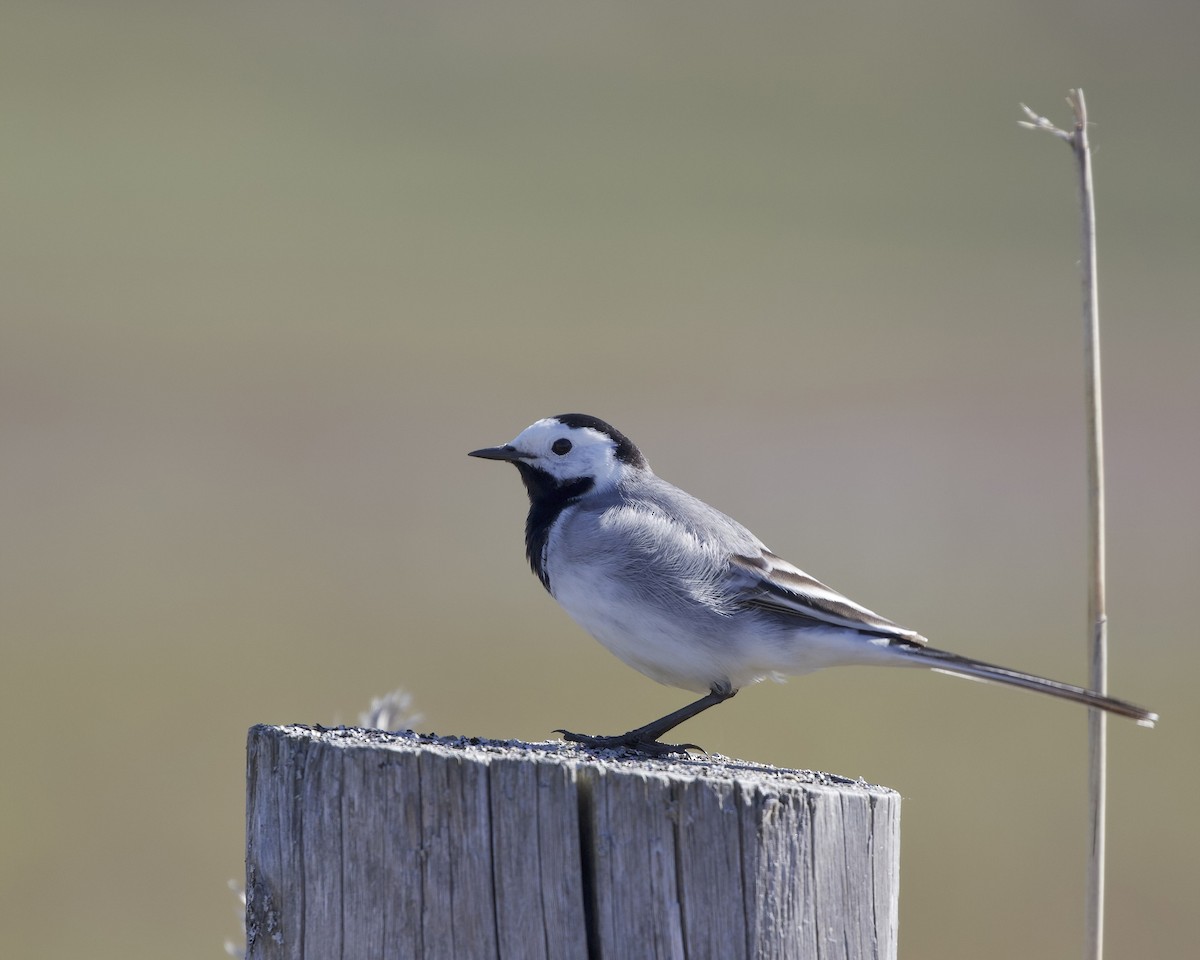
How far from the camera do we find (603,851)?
3.26 metres

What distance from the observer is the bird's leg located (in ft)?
16.5

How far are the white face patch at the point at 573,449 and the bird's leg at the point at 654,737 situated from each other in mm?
1095

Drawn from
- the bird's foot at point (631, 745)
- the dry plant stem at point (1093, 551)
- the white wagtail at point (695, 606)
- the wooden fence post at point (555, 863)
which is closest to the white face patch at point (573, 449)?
the white wagtail at point (695, 606)

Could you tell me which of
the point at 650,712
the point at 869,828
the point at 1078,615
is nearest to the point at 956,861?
the point at 650,712

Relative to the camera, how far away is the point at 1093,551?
4367 millimetres

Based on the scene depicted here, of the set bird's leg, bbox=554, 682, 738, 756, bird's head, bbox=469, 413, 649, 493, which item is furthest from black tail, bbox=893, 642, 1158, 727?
bird's head, bbox=469, 413, 649, 493

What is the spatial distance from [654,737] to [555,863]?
213 cm

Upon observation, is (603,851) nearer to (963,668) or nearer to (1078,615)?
(963,668)

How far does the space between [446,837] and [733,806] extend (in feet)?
2.09

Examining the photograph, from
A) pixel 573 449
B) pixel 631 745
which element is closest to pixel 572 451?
pixel 573 449

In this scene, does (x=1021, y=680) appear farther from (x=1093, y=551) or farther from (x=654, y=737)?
(x=654, y=737)

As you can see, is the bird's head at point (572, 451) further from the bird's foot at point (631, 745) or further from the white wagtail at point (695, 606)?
the bird's foot at point (631, 745)

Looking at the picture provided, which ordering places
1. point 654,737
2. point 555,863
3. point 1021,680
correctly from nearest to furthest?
point 555,863 → point 1021,680 → point 654,737

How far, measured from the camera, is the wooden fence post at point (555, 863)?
Answer: 3.25 metres
